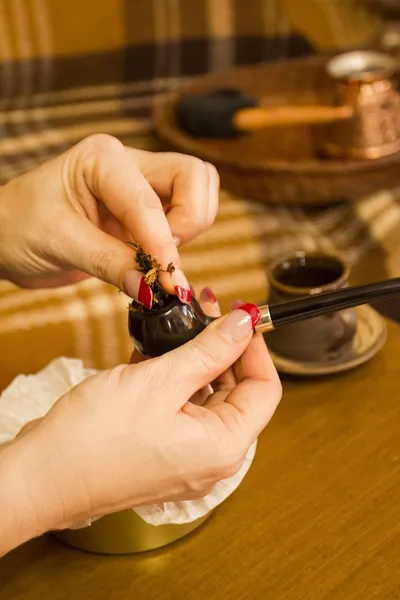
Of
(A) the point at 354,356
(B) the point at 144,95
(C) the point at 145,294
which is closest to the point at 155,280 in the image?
(C) the point at 145,294

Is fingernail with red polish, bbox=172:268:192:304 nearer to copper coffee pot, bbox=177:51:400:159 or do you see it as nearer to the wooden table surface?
the wooden table surface

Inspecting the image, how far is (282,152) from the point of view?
5.07 ft

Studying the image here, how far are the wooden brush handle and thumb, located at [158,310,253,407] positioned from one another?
3.22ft

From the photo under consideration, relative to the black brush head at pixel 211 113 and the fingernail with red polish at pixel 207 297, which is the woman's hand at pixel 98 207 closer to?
the fingernail with red polish at pixel 207 297

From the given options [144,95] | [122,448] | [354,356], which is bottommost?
[144,95]

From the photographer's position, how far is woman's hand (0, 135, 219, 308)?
75 cm

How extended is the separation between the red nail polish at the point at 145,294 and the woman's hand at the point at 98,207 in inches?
1.9

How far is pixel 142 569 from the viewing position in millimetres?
653

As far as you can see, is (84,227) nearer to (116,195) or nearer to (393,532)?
(116,195)

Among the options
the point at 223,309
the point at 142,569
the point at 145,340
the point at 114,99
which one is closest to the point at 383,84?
the point at 223,309

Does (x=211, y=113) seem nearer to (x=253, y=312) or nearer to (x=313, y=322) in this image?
(x=313, y=322)

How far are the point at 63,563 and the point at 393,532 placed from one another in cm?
29

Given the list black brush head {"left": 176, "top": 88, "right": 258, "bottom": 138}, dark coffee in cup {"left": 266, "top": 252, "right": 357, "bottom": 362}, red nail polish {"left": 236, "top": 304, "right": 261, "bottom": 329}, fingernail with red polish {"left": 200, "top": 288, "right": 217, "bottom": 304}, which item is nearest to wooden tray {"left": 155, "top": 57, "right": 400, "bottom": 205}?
black brush head {"left": 176, "top": 88, "right": 258, "bottom": 138}

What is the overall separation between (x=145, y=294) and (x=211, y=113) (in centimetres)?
96
